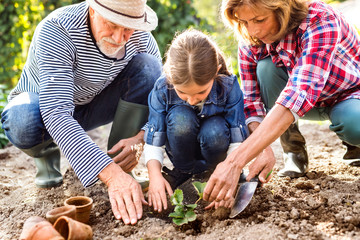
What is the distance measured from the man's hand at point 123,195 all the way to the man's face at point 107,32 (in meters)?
0.73

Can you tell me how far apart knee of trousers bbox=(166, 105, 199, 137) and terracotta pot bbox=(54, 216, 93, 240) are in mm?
807

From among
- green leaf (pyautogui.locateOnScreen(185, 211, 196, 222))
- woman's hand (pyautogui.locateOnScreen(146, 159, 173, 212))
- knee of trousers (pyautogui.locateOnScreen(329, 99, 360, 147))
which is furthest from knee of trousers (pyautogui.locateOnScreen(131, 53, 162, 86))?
knee of trousers (pyautogui.locateOnScreen(329, 99, 360, 147))

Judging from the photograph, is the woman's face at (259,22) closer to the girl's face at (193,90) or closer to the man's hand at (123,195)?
the girl's face at (193,90)

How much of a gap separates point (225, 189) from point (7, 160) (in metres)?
2.25

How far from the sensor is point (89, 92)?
2.68 m

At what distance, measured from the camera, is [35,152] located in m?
2.63

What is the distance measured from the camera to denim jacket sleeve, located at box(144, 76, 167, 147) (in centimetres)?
236

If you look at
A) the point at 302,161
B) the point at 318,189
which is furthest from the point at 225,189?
the point at 302,161

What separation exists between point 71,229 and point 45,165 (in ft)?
3.70

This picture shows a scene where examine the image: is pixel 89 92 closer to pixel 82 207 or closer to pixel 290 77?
pixel 82 207

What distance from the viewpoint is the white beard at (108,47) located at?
2.32m

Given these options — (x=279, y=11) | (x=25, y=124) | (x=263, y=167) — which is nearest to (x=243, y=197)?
(x=263, y=167)

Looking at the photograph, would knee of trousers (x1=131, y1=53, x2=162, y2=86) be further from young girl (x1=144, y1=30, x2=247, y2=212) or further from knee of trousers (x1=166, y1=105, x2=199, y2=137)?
knee of trousers (x1=166, y1=105, x2=199, y2=137)

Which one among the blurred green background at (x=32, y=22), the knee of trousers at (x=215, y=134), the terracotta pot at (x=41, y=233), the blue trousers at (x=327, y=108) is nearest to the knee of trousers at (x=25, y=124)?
the terracotta pot at (x=41, y=233)
